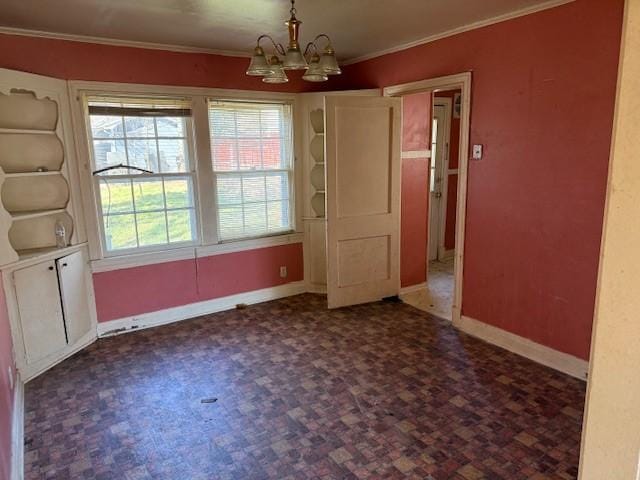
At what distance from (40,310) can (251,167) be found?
2157 mm

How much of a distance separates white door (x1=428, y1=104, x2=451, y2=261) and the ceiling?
207 cm

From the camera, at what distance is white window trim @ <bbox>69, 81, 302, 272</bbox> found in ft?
11.2

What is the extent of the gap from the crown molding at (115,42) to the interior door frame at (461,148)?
169 centimetres

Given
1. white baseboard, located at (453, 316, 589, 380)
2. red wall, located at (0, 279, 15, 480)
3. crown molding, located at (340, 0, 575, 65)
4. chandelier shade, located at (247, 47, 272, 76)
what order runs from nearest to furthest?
1. red wall, located at (0, 279, 15, 480)
2. chandelier shade, located at (247, 47, 272, 76)
3. crown molding, located at (340, 0, 575, 65)
4. white baseboard, located at (453, 316, 589, 380)

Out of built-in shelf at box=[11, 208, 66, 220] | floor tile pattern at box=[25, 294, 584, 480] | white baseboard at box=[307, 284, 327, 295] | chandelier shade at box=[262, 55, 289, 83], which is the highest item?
chandelier shade at box=[262, 55, 289, 83]

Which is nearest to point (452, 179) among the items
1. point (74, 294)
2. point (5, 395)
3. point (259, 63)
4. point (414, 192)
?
point (414, 192)

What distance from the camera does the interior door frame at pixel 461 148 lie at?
11.0 ft

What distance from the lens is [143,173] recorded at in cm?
369

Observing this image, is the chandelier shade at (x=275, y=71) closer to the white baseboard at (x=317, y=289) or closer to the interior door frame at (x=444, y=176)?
the white baseboard at (x=317, y=289)

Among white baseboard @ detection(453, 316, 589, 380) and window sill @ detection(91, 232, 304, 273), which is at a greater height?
window sill @ detection(91, 232, 304, 273)

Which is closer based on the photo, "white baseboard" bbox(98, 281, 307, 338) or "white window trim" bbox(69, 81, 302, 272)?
"white window trim" bbox(69, 81, 302, 272)

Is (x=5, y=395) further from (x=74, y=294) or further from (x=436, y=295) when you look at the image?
(x=436, y=295)

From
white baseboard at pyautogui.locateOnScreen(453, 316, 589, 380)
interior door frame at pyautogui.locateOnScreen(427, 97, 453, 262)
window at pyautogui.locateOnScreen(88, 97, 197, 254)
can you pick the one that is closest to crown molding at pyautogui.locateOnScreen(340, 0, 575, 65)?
interior door frame at pyautogui.locateOnScreen(427, 97, 453, 262)

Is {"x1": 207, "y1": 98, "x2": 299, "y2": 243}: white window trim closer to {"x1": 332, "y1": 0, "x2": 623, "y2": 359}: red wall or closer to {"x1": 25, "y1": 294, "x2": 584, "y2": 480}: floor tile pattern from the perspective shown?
{"x1": 25, "y1": 294, "x2": 584, "y2": 480}: floor tile pattern
